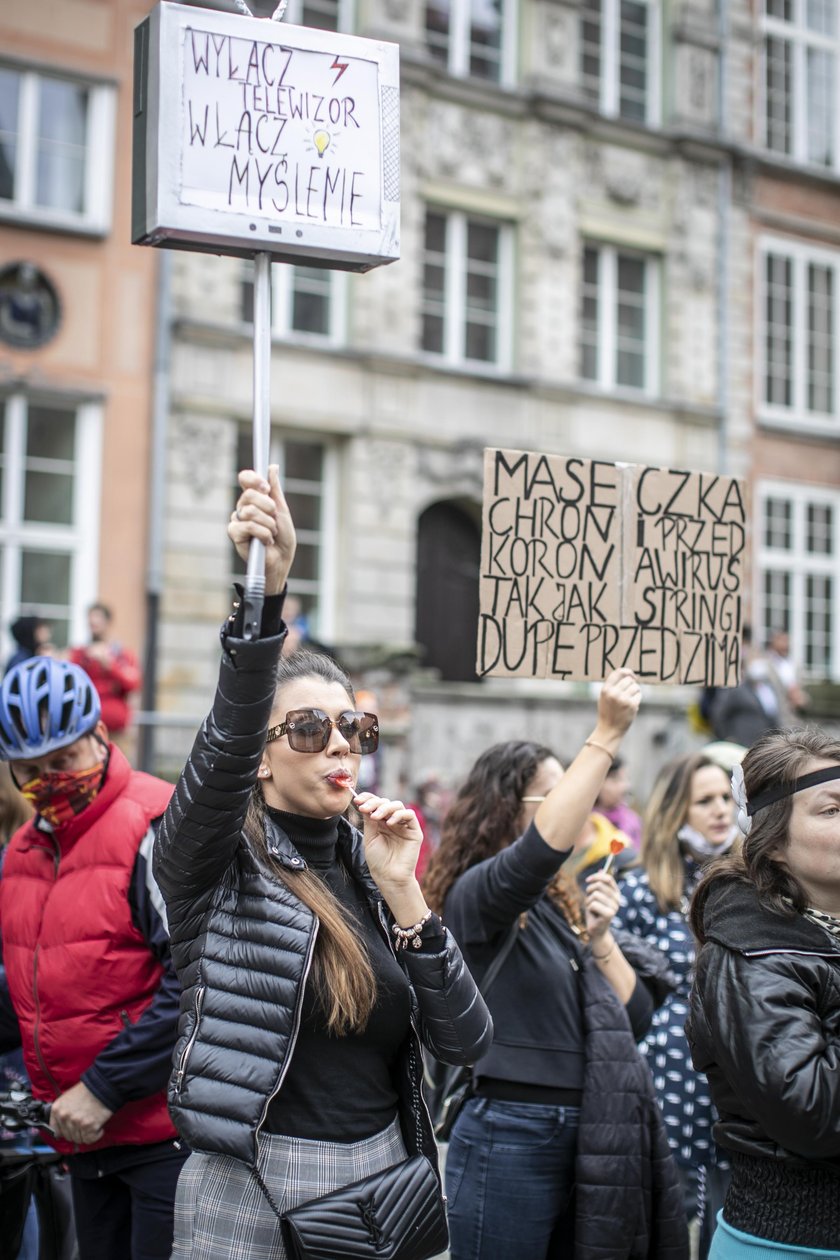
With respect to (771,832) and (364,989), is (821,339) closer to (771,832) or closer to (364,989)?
(771,832)

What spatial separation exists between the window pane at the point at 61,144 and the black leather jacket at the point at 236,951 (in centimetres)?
1327

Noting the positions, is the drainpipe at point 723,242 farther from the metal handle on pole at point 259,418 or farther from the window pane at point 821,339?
the metal handle on pole at point 259,418

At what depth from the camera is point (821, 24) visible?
68.2 ft

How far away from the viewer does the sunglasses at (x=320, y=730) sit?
286cm

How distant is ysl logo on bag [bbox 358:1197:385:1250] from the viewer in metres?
2.62

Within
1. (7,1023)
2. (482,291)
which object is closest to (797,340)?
(482,291)

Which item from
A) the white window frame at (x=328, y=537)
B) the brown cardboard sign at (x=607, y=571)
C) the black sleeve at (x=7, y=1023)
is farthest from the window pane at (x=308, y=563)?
the black sleeve at (x=7, y=1023)

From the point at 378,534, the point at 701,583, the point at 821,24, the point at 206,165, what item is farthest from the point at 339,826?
the point at 821,24

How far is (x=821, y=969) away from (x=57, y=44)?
1431 cm

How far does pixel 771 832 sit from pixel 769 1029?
0.43 metres

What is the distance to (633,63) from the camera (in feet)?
61.5

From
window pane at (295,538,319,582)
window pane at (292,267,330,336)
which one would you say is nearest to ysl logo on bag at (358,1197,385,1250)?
window pane at (295,538,319,582)

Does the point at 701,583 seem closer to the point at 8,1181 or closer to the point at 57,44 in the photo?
the point at 8,1181

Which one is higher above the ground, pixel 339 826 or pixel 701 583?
pixel 701 583
